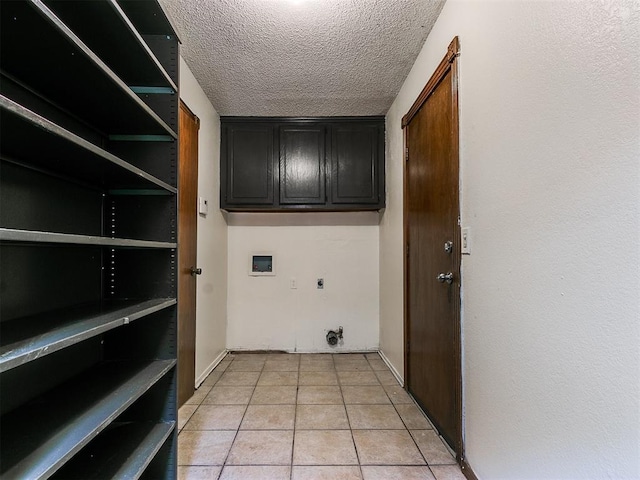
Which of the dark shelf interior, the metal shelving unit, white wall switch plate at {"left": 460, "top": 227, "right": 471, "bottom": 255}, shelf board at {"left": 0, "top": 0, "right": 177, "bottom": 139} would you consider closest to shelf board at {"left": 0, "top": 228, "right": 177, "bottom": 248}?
the metal shelving unit

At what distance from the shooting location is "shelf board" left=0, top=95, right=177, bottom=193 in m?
0.67

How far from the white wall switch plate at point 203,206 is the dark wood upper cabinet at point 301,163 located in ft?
1.34

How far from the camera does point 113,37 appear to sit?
1.05 metres

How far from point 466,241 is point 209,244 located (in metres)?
2.12

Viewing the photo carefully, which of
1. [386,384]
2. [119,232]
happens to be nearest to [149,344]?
[119,232]

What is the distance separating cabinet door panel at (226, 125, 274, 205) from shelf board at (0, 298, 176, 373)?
1936mm

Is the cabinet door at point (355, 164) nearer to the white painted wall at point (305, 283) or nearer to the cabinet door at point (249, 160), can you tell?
the white painted wall at point (305, 283)

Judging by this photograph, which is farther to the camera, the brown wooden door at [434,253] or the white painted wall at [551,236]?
the brown wooden door at [434,253]

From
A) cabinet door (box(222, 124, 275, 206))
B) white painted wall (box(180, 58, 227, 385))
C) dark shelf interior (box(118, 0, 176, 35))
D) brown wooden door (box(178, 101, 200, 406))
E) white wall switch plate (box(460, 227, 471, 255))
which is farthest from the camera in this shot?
cabinet door (box(222, 124, 275, 206))

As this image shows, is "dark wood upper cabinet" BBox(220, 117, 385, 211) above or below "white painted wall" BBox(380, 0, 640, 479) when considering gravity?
above

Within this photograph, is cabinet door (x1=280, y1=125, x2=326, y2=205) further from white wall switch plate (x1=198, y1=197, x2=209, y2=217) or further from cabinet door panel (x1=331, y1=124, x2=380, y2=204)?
white wall switch plate (x1=198, y1=197, x2=209, y2=217)

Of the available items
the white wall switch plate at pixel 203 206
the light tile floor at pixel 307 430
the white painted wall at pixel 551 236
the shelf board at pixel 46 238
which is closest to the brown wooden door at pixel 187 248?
the white wall switch plate at pixel 203 206

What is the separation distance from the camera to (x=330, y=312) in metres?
3.33

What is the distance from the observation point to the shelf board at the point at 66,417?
73cm
